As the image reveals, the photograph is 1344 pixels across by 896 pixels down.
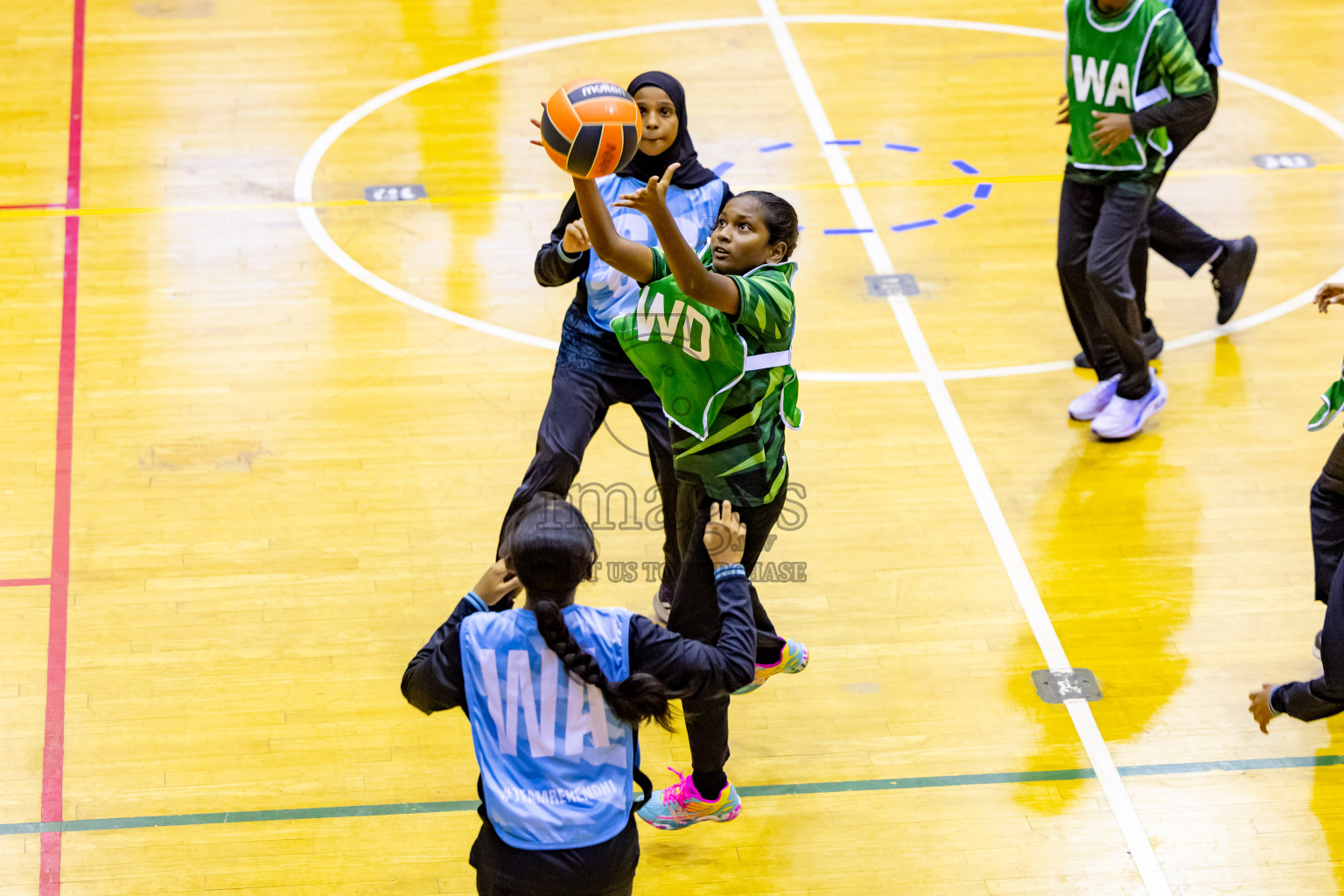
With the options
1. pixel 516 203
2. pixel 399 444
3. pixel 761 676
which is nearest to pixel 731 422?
pixel 761 676

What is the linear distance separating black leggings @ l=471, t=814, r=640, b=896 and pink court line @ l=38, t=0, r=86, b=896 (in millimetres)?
1788

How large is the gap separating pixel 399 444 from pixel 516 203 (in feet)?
7.70

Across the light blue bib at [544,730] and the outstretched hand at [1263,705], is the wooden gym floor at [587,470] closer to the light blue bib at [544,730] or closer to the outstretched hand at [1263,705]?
the outstretched hand at [1263,705]

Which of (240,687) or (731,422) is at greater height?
(731,422)

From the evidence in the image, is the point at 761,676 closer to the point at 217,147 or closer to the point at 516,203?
the point at 516,203

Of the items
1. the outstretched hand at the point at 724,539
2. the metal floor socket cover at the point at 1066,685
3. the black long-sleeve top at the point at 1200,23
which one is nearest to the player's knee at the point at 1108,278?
the black long-sleeve top at the point at 1200,23

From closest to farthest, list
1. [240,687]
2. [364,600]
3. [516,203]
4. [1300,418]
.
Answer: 1. [240,687]
2. [364,600]
3. [1300,418]
4. [516,203]

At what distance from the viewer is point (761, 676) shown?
17.1 ft

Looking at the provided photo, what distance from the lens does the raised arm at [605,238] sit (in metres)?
4.03

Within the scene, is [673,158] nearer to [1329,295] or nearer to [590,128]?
[590,128]

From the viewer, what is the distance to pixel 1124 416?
6.78m

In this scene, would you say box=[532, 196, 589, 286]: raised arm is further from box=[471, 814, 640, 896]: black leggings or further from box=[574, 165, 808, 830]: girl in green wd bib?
box=[471, 814, 640, 896]: black leggings

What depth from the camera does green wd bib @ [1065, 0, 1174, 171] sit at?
20.6 ft

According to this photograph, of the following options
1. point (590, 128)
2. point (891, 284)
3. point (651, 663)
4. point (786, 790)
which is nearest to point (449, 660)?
point (651, 663)
